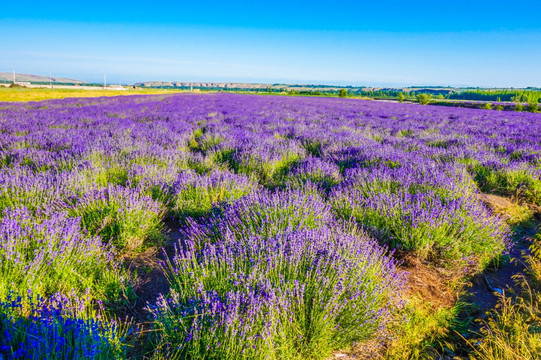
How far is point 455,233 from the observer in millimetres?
2779

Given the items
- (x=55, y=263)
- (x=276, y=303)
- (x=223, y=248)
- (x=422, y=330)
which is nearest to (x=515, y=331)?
(x=422, y=330)

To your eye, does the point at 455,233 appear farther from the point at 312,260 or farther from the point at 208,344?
the point at 208,344

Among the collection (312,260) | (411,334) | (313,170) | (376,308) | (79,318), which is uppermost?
(313,170)

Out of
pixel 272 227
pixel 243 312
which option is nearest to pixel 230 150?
pixel 272 227

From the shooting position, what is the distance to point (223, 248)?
6.06ft

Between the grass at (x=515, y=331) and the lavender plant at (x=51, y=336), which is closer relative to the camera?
the lavender plant at (x=51, y=336)

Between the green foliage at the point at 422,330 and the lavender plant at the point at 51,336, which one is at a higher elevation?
the lavender plant at the point at 51,336

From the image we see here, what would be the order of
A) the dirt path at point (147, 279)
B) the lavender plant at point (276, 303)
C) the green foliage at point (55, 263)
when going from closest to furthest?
the lavender plant at point (276, 303), the green foliage at point (55, 263), the dirt path at point (147, 279)

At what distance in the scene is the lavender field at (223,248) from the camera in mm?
1409

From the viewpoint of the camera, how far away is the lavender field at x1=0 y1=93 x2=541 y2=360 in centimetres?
141

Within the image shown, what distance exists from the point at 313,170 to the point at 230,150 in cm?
218

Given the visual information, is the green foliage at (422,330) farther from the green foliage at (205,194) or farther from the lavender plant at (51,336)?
the green foliage at (205,194)

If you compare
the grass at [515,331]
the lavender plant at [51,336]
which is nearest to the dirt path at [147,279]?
the lavender plant at [51,336]

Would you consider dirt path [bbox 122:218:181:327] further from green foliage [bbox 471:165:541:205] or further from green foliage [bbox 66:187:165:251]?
green foliage [bbox 471:165:541:205]
